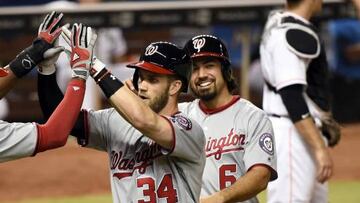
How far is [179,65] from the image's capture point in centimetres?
531

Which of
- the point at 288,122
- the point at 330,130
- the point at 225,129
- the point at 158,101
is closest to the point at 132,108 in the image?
the point at 158,101

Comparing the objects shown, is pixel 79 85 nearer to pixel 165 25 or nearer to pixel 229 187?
pixel 229 187

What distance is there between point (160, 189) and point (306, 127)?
1.63 meters

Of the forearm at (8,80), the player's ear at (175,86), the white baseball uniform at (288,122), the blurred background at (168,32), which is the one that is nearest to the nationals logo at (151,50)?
the player's ear at (175,86)

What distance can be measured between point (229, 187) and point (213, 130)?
436 millimetres

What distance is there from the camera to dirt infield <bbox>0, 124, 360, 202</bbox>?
38.2 ft

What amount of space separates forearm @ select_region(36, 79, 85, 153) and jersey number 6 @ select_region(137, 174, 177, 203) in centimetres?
44

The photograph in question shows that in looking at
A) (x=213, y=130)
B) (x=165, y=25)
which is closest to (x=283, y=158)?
(x=213, y=130)

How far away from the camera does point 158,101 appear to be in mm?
5258

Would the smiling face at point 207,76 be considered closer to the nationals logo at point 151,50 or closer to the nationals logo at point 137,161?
the nationals logo at point 151,50

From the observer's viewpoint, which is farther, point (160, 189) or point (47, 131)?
point (160, 189)

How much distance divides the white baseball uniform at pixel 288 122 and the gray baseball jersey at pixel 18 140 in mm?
2094

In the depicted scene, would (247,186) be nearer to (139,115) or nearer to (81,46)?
(139,115)

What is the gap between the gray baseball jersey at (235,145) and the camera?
19.2ft
